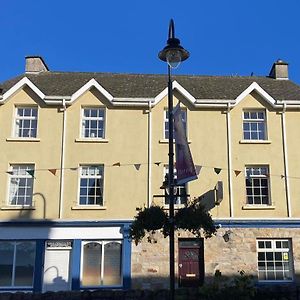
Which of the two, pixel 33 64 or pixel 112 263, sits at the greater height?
pixel 33 64

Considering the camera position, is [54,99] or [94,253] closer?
[94,253]

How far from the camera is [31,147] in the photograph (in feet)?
72.9

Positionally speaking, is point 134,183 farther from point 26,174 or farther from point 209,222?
point 209,222

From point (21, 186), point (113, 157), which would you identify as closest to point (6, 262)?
point (21, 186)

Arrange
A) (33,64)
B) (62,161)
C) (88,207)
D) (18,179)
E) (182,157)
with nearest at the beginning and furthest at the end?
(182,157) < (88,207) < (18,179) < (62,161) < (33,64)

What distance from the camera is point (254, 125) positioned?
2333 centimetres

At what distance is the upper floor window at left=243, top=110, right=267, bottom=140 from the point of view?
23.1 m

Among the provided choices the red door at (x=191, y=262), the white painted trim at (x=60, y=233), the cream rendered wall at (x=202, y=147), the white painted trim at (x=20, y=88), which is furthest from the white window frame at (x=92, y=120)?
the red door at (x=191, y=262)

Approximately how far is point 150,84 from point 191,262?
9070mm

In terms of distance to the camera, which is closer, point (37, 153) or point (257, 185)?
point (37, 153)

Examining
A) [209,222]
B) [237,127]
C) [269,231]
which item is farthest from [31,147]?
[209,222]

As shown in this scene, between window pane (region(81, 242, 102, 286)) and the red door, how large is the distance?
11.3 feet

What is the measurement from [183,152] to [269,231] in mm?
12097

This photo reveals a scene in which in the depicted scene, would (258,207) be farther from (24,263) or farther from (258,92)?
(24,263)
